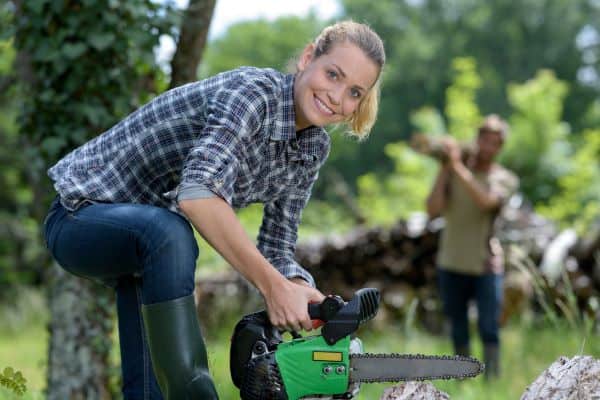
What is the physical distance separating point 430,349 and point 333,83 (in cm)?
494

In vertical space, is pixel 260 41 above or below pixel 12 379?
above

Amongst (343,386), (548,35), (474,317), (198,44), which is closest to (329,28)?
(343,386)

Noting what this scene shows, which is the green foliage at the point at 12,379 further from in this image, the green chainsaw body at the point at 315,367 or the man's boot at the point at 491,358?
the man's boot at the point at 491,358

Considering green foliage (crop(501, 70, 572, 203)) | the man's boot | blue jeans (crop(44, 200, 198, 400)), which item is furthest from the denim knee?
green foliage (crop(501, 70, 572, 203))

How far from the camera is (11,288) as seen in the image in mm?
12516

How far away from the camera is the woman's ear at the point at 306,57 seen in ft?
7.47

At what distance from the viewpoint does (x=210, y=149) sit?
197 cm

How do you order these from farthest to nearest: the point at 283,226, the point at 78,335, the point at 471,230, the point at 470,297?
the point at 470,297
the point at 471,230
the point at 78,335
the point at 283,226

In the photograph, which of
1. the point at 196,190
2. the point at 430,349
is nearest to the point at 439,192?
the point at 430,349

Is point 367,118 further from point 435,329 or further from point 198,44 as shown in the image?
point 435,329

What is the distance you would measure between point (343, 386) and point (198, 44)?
2179mm

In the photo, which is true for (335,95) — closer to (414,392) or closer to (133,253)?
(133,253)

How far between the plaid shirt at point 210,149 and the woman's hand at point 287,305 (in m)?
0.27

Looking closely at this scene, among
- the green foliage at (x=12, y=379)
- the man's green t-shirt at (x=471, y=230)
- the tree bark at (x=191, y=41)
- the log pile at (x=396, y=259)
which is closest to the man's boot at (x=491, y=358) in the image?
the man's green t-shirt at (x=471, y=230)
